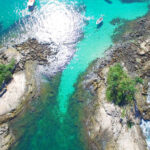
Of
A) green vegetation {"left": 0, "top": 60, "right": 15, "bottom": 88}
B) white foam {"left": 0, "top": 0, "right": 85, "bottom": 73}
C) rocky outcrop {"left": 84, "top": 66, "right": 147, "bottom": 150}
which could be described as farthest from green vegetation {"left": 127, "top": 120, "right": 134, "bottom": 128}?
green vegetation {"left": 0, "top": 60, "right": 15, "bottom": 88}

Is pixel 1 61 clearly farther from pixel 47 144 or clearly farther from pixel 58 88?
pixel 47 144

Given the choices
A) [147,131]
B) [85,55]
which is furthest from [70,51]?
[147,131]

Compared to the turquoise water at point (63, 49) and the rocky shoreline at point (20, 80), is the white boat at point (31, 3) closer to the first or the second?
the turquoise water at point (63, 49)

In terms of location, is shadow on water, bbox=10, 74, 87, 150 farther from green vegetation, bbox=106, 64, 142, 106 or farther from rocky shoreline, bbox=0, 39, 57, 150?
green vegetation, bbox=106, 64, 142, 106

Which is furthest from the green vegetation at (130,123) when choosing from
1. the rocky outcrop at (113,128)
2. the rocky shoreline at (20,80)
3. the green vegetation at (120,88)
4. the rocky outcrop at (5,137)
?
the rocky outcrop at (5,137)

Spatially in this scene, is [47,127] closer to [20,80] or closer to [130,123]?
[20,80]

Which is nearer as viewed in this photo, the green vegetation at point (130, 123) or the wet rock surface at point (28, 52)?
the green vegetation at point (130, 123)

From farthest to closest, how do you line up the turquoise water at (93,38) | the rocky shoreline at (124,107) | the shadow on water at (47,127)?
the turquoise water at (93,38)
the shadow on water at (47,127)
the rocky shoreline at (124,107)
